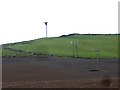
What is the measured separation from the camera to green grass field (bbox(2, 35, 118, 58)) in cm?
9844

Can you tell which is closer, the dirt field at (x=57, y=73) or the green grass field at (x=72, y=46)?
the dirt field at (x=57, y=73)

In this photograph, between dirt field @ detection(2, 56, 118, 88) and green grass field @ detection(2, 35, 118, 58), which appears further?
green grass field @ detection(2, 35, 118, 58)

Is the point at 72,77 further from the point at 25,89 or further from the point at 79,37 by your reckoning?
the point at 79,37

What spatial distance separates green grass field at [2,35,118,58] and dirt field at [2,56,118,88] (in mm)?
9446

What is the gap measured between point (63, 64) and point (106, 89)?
95.3 feet

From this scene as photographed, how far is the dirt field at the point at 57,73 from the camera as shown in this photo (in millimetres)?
55406

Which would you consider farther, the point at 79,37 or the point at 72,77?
the point at 79,37

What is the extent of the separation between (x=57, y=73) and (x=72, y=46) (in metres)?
44.0

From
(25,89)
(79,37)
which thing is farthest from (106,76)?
(79,37)

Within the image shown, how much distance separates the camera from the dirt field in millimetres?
55406

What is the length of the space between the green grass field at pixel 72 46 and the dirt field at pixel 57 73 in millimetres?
9446

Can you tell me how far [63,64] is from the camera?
7944 cm

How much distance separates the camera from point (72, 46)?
11156 cm

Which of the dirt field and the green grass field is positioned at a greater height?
the green grass field
